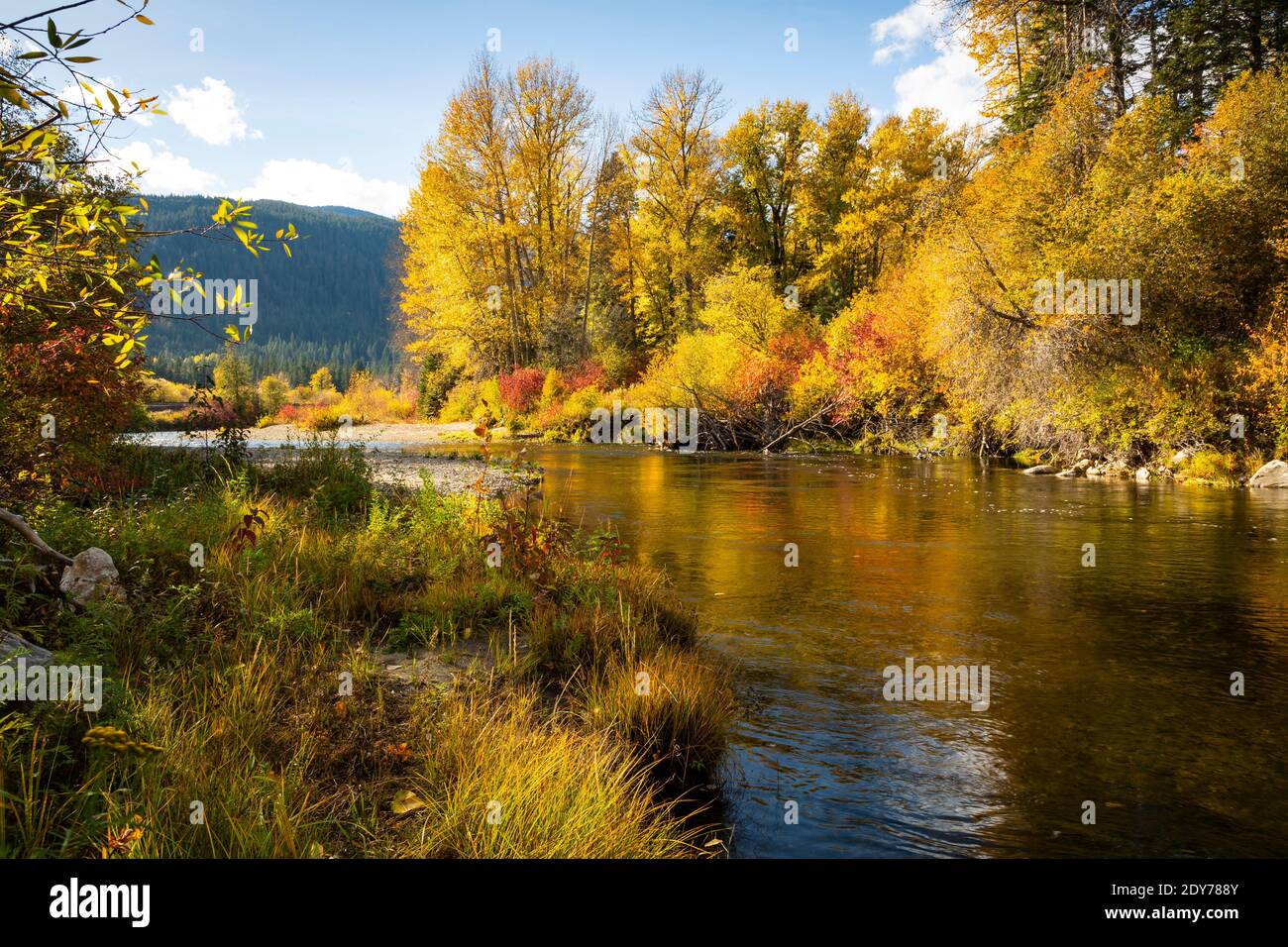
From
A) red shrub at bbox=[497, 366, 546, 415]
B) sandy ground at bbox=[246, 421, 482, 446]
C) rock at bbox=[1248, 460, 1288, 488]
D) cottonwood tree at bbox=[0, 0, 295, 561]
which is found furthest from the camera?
red shrub at bbox=[497, 366, 546, 415]

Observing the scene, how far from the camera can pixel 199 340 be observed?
184 metres

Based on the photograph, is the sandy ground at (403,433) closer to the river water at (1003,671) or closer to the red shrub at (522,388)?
the red shrub at (522,388)

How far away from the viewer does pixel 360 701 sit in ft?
15.5

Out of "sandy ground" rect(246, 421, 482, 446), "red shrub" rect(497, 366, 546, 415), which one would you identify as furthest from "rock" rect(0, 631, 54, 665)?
"red shrub" rect(497, 366, 546, 415)

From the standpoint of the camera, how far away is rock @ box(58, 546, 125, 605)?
536cm

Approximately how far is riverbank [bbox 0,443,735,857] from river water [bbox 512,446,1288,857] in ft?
2.23

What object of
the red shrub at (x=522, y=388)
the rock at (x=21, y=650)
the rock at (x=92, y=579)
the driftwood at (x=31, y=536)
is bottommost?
the rock at (x=21, y=650)

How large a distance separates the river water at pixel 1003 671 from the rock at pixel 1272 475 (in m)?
3.97

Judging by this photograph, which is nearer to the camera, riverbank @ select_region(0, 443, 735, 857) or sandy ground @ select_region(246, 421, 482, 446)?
riverbank @ select_region(0, 443, 735, 857)

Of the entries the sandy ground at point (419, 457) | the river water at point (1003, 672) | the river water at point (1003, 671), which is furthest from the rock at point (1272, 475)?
the sandy ground at point (419, 457)

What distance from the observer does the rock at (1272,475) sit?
59.0ft

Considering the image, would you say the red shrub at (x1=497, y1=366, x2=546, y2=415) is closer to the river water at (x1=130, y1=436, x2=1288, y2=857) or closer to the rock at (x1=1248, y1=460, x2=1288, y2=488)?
the river water at (x1=130, y1=436, x2=1288, y2=857)

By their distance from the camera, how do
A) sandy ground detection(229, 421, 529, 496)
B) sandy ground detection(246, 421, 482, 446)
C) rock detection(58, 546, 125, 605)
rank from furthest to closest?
sandy ground detection(246, 421, 482, 446) < sandy ground detection(229, 421, 529, 496) < rock detection(58, 546, 125, 605)
